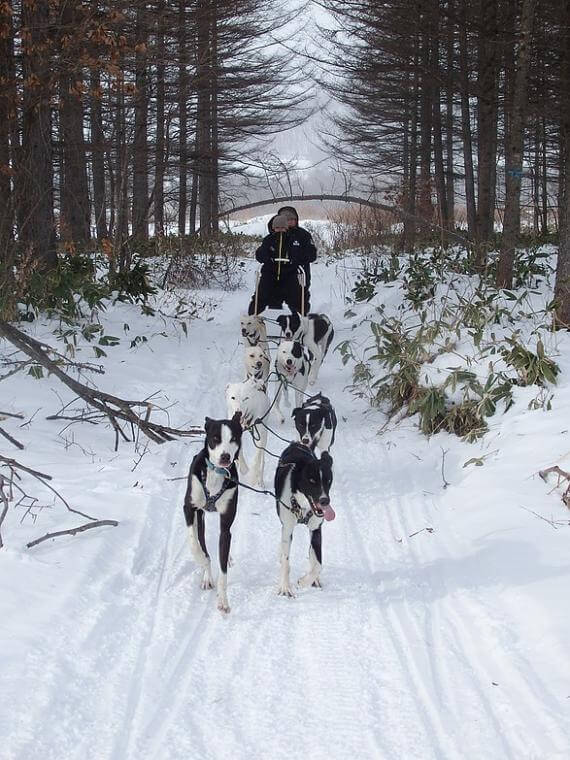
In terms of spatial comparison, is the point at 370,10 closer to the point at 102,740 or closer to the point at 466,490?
the point at 466,490

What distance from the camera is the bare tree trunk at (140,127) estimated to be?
10.4m

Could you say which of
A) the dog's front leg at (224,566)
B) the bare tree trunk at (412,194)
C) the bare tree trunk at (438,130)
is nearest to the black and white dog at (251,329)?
the bare tree trunk at (438,130)

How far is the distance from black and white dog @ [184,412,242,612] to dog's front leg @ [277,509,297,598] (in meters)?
0.30

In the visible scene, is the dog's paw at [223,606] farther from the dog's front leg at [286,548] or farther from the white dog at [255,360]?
the white dog at [255,360]

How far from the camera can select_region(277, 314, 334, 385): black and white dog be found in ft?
28.9

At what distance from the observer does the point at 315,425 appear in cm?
552

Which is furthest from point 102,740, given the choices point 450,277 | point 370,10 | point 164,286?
point 370,10

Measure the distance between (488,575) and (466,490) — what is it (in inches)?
54.1

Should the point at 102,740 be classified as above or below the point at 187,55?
below

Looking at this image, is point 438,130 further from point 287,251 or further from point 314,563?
point 314,563

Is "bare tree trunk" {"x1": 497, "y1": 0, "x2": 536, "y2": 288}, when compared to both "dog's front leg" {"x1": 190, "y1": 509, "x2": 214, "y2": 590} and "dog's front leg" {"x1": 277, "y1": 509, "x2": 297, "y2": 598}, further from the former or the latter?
"dog's front leg" {"x1": 190, "y1": 509, "x2": 214, "y2": 590}

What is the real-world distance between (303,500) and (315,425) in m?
1.61

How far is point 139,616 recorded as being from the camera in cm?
376

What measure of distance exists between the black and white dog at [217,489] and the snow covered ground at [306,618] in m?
0.22
